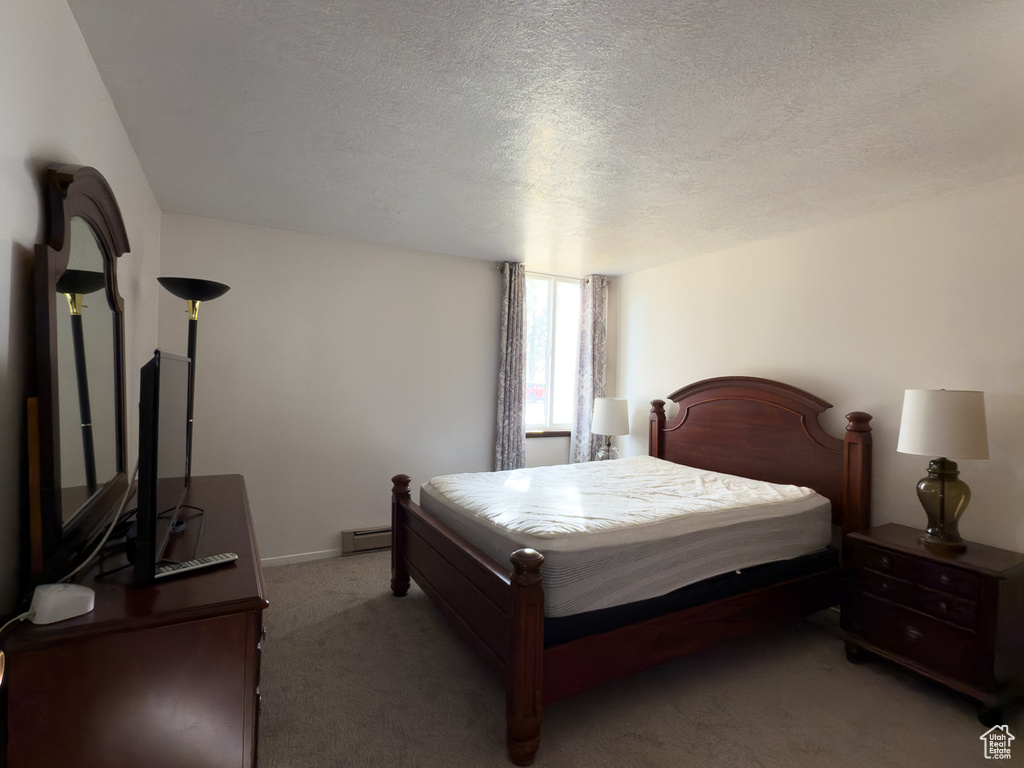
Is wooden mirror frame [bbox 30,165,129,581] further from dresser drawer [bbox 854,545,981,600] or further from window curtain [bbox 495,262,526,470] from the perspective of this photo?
dresser drawer [bbox 854,545,981,600]

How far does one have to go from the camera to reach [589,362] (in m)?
5.02

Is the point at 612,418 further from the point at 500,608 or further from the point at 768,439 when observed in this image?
the point at 500,608

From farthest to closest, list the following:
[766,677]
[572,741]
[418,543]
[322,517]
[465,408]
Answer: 1. [465,408]
2. [322,517]
3. [418,543]
4. [766,677]
5. [572,741]

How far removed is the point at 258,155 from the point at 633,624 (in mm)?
2832

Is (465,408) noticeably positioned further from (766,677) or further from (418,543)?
(766,677)

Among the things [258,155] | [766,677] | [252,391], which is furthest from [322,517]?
[766,677]

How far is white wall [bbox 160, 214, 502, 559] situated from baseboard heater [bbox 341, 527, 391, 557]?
0.24 feet

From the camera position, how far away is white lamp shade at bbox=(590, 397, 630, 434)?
4562 millimetres

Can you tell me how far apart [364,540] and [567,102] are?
342cm

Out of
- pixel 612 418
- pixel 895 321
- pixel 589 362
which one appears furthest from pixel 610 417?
pixel 895 321

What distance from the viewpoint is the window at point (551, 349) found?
4984 millimetres

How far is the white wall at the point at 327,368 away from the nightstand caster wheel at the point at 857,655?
2.93 meters

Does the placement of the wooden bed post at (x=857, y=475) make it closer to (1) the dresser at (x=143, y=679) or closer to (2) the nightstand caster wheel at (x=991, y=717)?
(2) the nightstand caster wheel at (x=991, y=717)

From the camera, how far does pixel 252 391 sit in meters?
3.67
